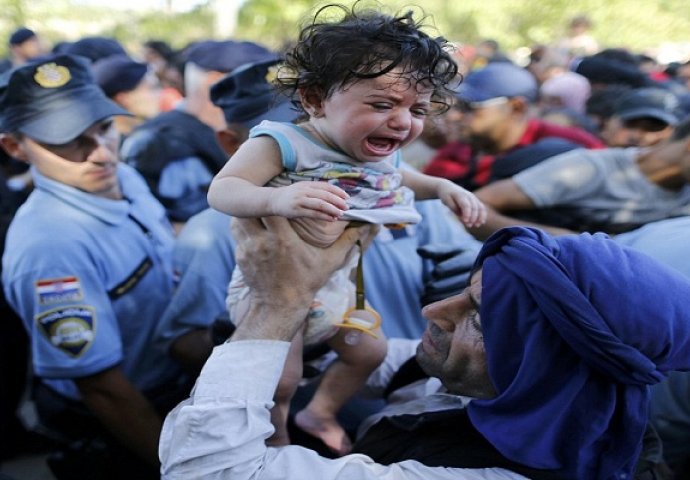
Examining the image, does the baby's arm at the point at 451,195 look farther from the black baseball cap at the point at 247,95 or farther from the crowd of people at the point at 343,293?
the black baseball cap at the point at 247,95

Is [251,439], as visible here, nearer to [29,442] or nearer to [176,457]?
[176,457]

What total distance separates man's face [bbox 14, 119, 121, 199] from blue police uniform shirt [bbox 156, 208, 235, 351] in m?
0.49

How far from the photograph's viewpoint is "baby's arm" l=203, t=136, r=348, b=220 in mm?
1381

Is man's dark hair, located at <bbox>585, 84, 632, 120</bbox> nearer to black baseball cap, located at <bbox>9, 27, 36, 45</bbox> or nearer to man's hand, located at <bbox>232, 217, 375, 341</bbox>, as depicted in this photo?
man's hand, located at <bbox>232, 217, 375, 341</bbox>

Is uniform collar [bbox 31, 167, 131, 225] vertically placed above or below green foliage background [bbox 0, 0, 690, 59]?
above

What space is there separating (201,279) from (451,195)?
0.93 m

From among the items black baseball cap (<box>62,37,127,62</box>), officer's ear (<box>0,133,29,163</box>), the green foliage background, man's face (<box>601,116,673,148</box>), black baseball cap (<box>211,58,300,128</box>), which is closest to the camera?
officer's ear (<box>0,133,29,163</box>)

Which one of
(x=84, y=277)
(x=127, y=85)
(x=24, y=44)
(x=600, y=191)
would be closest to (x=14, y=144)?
(x=84, y=277)

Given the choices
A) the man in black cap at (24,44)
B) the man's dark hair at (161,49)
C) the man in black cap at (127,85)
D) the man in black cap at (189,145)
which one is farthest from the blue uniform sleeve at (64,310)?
the man's dark hair at (161,49)

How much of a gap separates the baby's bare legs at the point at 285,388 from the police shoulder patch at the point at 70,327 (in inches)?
30.4

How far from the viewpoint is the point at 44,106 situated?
8.07ft

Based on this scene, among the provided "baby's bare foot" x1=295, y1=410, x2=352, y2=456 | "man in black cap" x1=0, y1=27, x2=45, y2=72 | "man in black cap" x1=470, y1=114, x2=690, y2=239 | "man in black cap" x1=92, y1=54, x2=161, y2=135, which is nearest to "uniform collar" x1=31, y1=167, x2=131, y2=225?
"baby's bare foot" x1=295, y1=410, x2=352, y2=456

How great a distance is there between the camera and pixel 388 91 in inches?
60.2

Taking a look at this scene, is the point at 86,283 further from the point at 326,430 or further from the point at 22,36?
the point at 22,36
